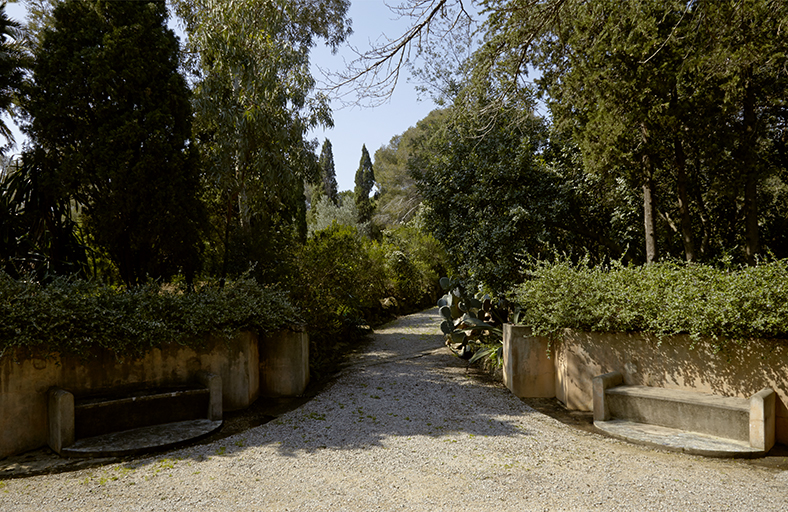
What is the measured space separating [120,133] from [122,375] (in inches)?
126

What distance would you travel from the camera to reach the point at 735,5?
487cm

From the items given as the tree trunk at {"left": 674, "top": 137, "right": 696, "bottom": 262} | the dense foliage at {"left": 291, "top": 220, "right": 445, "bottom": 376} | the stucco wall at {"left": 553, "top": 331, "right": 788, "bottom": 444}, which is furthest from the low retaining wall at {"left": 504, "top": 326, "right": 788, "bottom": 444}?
the dense foliage at {"left": 291, "top": 220, "right": 445, "bottom": 376}

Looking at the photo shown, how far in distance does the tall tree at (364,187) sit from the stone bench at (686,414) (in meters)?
Result: 24.6

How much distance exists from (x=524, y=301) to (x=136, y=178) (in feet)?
18.2

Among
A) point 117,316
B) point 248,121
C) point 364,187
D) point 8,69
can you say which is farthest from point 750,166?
point 364,187

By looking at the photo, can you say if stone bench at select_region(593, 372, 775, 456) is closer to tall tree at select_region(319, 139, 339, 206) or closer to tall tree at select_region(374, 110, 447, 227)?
tall tree at select_region(374, 110, 447, 227)

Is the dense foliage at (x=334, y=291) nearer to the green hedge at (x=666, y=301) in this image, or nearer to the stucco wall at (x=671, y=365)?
the green hedge at (x=666, y=301)

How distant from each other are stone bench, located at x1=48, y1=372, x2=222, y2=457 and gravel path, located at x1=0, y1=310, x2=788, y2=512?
364 mm

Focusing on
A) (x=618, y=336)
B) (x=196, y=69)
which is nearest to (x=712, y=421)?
(x=618, y=336)

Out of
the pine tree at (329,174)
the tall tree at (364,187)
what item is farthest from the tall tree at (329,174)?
the tall tree at (364,187)

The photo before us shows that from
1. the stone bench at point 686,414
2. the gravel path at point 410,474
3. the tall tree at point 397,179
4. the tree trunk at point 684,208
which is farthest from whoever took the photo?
the tall tree at point 397,179

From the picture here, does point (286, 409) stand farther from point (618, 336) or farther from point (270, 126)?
point (270, 126)

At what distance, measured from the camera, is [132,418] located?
5004 mm

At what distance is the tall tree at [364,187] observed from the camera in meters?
30.1
